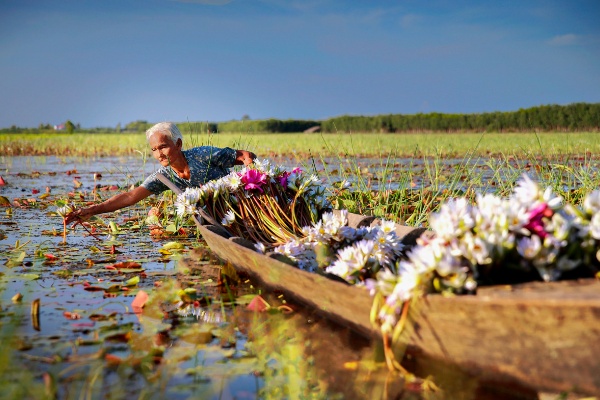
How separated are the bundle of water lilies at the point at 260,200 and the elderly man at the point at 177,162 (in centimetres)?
57

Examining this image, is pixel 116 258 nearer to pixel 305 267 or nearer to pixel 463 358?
pixel 305 267

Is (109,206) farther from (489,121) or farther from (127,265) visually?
(489,121)

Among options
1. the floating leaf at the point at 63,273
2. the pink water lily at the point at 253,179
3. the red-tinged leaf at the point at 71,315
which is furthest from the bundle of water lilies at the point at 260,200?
the red-tinged leaf at the point at 71,315

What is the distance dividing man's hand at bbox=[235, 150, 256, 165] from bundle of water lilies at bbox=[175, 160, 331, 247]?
49 centimetres

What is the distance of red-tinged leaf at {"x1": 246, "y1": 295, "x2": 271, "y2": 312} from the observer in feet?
11.0

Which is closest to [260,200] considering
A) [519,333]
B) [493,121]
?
[519,333]

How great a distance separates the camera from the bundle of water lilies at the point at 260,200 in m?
4.82

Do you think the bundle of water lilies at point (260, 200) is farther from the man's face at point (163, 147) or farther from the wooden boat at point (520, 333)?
the wooden boat at point (520, 333)

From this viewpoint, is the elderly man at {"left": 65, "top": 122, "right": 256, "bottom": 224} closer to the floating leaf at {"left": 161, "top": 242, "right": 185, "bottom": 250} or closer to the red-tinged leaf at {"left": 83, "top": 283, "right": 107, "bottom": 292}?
the floating leaf at {"left": 161, "top": 242, "right": 185, "bottom": 250}

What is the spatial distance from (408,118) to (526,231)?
36.7 metres

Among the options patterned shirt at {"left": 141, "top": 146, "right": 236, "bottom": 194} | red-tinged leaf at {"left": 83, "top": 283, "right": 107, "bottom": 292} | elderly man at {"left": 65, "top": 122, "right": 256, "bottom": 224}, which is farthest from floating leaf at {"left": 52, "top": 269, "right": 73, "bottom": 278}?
patterned shirt at {"left": 141, "top": 146, "right": 236, "bottom": 194}

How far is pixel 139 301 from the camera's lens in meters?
3.37

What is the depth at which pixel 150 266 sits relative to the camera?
15.1ft

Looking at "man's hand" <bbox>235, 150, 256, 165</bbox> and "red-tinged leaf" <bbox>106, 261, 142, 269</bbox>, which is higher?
"man's hand" <bbox>235, 150, 256, 165</bbox>
